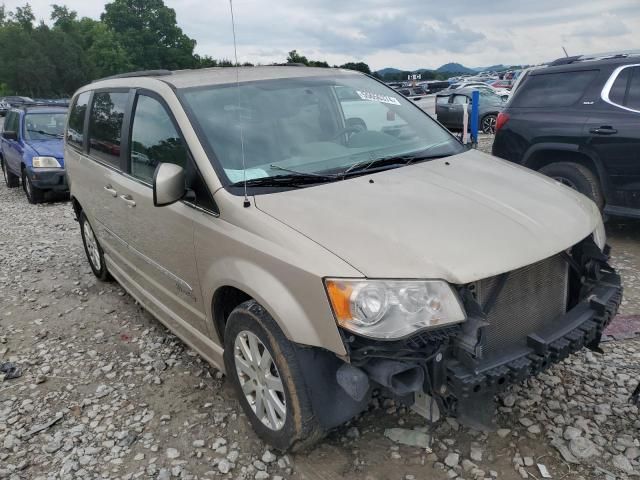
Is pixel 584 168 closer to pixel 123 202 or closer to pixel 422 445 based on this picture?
pixel 422 445

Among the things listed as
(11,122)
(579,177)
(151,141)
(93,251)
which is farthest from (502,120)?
(11,122)

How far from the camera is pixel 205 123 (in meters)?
2.94

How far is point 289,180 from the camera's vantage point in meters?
2.73

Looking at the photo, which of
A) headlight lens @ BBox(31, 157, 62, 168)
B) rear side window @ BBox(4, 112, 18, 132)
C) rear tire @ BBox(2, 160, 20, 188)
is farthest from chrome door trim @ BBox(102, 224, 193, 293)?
rear tire @ BBox(2, 160, 20, 188)

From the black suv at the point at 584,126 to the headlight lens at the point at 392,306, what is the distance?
3955mm

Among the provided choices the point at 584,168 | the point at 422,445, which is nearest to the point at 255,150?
the point at 422,445

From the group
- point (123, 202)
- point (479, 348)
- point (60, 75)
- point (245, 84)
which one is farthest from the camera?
point (60, 75)

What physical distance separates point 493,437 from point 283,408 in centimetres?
108

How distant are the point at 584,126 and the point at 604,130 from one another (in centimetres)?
22

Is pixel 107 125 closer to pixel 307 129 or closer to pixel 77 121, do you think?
pixel 77 121

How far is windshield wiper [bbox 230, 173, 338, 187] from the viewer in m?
2.69

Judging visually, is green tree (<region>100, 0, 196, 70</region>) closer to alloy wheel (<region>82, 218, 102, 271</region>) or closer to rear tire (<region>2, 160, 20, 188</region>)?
rear tire (<region>2, 160, 20, 188</region>)

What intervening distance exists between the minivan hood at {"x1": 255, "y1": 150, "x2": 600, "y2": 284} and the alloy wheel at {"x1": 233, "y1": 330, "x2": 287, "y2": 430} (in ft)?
2.12

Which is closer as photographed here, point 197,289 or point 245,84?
point 197,289
